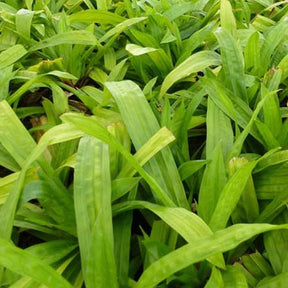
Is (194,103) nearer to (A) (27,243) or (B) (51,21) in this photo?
(A) (27,243)

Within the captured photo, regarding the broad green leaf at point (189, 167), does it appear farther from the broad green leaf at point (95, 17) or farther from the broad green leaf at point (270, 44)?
the broad green leaf at point (95, 17)

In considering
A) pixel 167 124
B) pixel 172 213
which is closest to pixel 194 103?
pixel 167 124

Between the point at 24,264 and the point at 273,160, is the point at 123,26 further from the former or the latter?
the point at 24,264

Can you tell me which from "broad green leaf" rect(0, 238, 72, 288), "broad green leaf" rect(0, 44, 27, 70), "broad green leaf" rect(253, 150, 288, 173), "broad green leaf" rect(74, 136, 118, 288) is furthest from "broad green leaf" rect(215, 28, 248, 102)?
"broad green leaf" rect(0, 238, 72, 288)

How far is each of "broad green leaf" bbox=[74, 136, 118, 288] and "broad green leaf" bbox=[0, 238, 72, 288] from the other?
0.07 m

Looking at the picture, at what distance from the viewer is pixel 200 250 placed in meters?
0.72

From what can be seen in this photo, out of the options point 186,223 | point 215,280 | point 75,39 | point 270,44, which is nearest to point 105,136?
point 186,223

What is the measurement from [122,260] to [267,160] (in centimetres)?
39

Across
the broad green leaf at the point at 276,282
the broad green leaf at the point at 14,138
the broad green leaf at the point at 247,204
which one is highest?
the broad green leaf at the point at 14,138

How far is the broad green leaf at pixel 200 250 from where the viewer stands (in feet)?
2.33

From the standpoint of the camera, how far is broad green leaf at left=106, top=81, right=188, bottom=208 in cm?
94

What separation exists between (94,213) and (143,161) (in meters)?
0.15

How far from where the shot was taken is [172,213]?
2.72 ft

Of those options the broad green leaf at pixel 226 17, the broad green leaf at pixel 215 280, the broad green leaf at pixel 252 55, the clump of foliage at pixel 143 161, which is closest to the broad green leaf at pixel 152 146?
the clump of foliage at pixel 143 161
